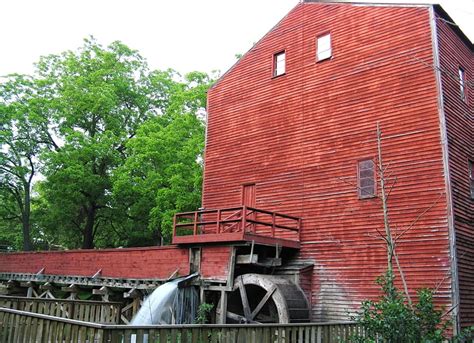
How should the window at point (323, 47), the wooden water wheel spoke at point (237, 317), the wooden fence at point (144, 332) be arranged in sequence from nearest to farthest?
the wooden fence at point (144, 332) < the wooden water wheel spoke at point (237, 317) < the window at point (323, 47)

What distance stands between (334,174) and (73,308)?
25.9ft

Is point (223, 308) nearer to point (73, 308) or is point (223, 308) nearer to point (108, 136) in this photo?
point (73, 308)

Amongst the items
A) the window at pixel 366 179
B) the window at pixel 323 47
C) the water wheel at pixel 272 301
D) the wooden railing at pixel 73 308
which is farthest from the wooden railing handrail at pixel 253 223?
the window at pixel 323 47

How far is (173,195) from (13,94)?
42.8ft

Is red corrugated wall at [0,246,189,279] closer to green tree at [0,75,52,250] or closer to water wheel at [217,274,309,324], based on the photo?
water wheel at [217,274,309,324]

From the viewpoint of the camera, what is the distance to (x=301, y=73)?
15258mm

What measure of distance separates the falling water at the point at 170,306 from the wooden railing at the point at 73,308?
59.2 inches

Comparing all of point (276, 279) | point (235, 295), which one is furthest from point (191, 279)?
point (276, 279)

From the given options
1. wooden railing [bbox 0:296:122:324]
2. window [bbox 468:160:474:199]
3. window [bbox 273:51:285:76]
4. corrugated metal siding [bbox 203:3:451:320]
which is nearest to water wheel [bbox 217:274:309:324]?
corrugated metal siding [bbox 203:3:451:320]

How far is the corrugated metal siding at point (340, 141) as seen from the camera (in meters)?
11.7

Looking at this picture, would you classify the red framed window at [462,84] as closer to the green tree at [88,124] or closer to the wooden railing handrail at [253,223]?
the wooden railing handrail at [253,223]

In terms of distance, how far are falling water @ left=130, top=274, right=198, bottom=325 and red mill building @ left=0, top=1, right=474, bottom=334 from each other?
0.60 meters

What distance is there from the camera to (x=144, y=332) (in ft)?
17.9

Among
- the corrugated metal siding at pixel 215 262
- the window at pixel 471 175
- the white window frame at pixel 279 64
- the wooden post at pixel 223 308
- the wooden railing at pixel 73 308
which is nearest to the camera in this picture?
the wooden railing at pixel 73 308
